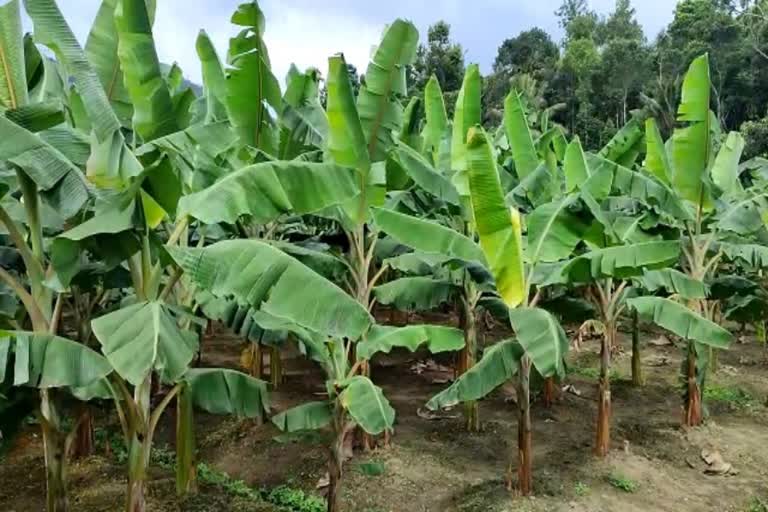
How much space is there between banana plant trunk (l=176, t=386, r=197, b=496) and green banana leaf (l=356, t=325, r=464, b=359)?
5.34ft

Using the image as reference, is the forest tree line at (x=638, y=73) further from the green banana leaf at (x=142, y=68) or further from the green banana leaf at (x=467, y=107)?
the green banana leaf at (x=142, y=68)

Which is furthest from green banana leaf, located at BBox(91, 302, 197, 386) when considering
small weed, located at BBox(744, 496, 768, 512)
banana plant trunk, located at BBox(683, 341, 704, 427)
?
banana plant trunk, located at BBox(683, 341, 704, 427)

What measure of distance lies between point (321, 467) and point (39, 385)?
384cm

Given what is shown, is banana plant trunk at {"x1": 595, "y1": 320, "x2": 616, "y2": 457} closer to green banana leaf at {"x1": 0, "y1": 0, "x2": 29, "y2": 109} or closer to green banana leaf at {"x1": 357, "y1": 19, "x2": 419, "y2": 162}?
green banana leaf at {"x1": 357, "y1": 19, "x2": 419, "y2": 162}

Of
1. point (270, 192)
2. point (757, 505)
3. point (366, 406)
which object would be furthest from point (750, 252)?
point (270, 192)

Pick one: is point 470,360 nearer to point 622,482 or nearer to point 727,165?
point 622,482

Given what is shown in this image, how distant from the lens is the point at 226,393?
4.70 metres

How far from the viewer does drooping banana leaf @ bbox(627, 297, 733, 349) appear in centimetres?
587

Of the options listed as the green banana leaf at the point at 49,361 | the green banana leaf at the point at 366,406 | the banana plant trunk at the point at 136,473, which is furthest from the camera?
the green banana leaf at the point at 366,406

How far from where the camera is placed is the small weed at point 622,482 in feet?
20.5

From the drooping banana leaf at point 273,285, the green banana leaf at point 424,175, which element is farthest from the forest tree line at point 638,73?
the drooping banana leaf at point 273,285

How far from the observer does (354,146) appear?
528cm

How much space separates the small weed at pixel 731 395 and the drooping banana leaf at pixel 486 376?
566 centimetres

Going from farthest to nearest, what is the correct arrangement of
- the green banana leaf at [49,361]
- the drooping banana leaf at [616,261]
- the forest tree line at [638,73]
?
the forest tree line at [638,73] → the drooping banana leaf at [616,261] → the green banana leaf at [49,361]
